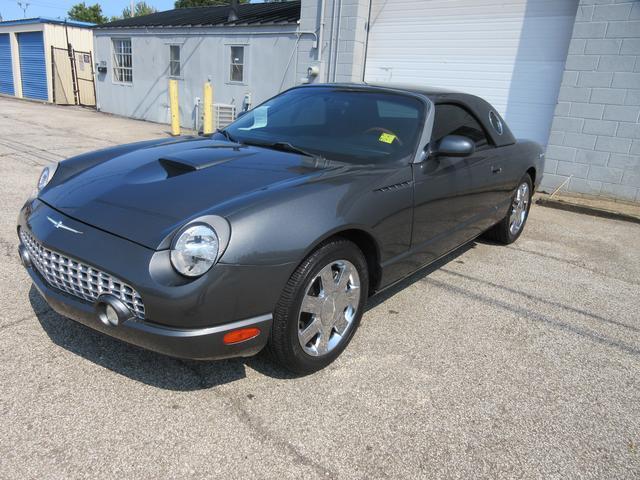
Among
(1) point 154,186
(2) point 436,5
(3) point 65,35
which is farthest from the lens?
(3) point 65,35

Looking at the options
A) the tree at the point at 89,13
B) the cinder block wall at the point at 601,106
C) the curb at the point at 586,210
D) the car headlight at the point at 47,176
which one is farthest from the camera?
the tree at the point at 89,13

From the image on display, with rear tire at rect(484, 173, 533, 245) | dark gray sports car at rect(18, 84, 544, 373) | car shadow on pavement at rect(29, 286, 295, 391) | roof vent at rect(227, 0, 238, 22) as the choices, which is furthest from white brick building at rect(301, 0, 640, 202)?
car shadow on pavement at rect(29, 286, 295, 391)

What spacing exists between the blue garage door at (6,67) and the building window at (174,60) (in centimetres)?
1415

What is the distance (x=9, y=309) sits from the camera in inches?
112

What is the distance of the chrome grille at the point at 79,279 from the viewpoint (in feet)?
6.40

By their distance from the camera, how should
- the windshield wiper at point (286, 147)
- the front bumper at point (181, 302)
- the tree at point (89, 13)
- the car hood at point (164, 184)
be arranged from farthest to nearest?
the tree at point (89, 13)
the windshield wiper at point (286, 147)
the car hood at point (164, 184)
the front bumper at point (181, 302)

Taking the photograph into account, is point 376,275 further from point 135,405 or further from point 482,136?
point 482,136

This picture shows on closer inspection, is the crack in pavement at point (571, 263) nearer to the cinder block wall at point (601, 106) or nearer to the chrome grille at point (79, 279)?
the cinder block wall at point (601, 106)

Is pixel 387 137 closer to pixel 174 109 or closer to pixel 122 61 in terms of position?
pixel 174 109

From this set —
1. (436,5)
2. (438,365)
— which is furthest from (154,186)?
(436,5)

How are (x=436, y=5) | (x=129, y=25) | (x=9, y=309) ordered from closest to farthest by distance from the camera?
(x=9, y=309) < (x=436, y=5) < (x=129, y=25)

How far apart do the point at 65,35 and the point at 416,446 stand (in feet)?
79.0

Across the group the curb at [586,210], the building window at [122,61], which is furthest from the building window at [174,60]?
the curb at [586,210]

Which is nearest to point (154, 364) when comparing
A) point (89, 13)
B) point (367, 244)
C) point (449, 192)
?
point (367, 244)
